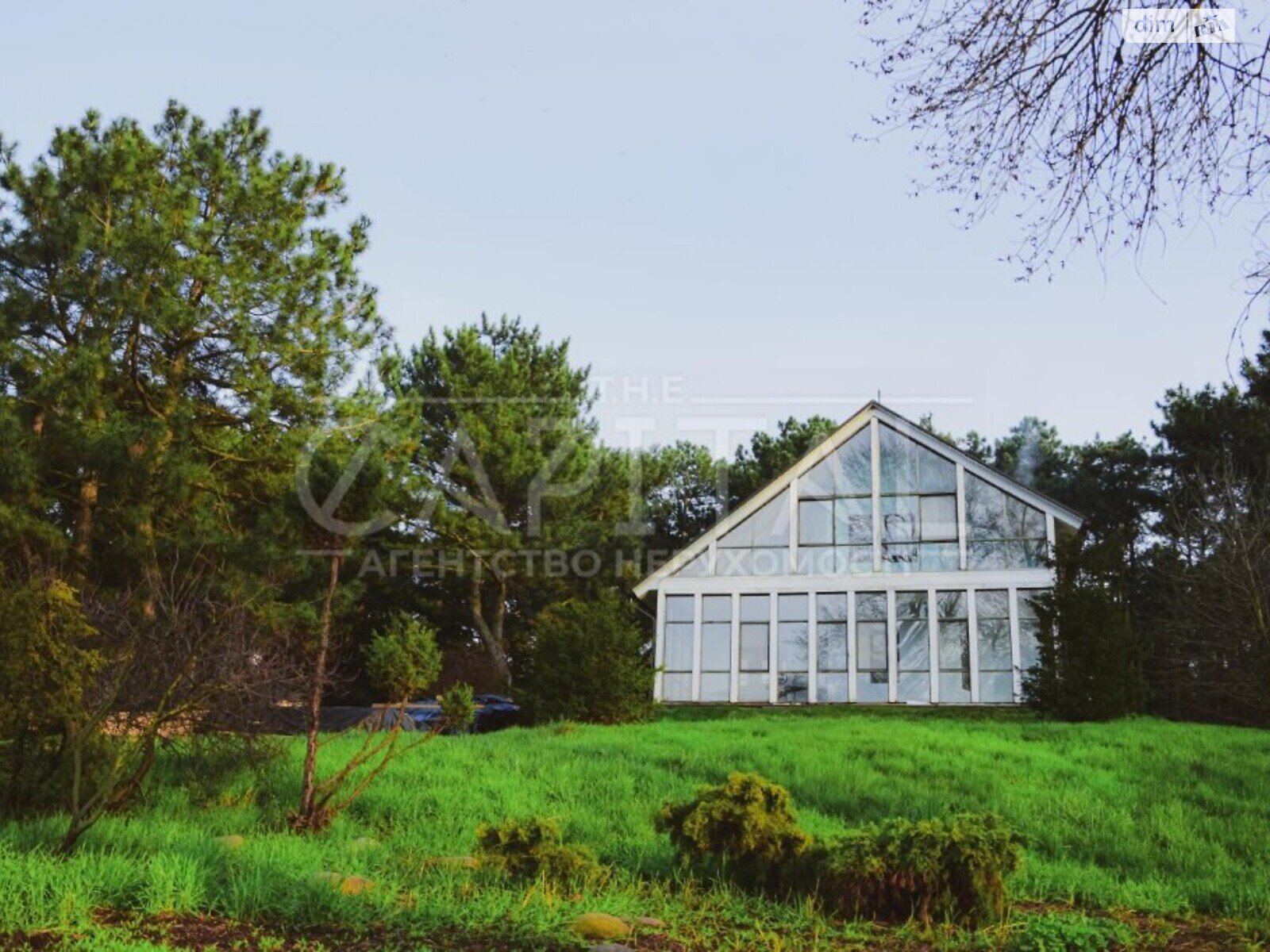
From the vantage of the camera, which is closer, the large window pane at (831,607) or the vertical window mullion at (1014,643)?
the vertical window mullion at (1014,643)

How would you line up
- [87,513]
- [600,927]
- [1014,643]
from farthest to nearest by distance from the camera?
[1014,643] → [87,513] → [600,927]

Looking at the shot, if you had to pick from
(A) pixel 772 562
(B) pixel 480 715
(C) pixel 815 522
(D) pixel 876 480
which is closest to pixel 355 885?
(A) pixel 772 562

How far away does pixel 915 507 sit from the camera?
78.4 feet

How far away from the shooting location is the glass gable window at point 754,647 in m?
23.8

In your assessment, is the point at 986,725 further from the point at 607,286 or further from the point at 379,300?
the point at 379,300

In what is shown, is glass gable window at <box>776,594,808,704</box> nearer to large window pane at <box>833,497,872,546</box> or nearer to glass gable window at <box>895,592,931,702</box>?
large window pane at <box>833,497,872,546</box>

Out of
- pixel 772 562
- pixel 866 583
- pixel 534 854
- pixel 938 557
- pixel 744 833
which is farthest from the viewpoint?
pixel 772 562

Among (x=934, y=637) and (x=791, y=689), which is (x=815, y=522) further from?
(x=791, y=689)

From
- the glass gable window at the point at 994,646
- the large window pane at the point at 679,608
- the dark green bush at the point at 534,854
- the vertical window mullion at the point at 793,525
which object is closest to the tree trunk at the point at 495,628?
the large window pane at the point at 679,608

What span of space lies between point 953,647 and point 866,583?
2144 millimetres

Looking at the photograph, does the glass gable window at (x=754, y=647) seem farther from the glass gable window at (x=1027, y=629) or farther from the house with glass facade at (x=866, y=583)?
the glass gable window at (x=1027, y=629)

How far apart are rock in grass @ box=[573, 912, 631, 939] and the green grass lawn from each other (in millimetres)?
124

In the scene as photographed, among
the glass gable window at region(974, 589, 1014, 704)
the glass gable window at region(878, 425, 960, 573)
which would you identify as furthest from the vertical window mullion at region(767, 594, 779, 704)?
the glass gable window at region(974, 589, 1014, 704)

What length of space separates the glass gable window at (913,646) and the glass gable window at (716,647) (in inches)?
137
